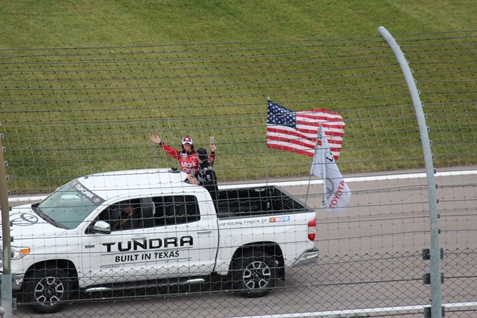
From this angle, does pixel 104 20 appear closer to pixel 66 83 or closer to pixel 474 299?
pixel 66 83

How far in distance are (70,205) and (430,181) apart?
209 inches

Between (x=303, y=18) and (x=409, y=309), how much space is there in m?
15.3

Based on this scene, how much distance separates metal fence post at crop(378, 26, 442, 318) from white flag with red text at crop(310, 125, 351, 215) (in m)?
1.26

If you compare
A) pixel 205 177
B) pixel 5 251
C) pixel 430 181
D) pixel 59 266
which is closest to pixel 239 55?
pixel 205 177

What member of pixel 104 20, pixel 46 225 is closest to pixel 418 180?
pixel 46 225

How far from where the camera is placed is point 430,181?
6770 millimetres

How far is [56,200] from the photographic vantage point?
1084 cm

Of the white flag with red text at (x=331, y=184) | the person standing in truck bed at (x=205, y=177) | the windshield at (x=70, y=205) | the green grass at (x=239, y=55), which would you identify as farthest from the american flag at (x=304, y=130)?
the green grass at (x=239, y=55)

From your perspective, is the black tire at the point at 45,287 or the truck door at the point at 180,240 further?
the truck door at the point at 180,240

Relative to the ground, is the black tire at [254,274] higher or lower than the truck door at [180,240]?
lower

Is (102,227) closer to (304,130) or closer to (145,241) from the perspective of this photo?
(145,241)

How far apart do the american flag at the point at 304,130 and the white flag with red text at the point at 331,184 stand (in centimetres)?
31

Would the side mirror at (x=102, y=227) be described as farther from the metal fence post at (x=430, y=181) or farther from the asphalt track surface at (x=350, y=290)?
the metal fence post at (x=430, y=181)

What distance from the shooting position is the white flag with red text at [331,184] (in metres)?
8.02
